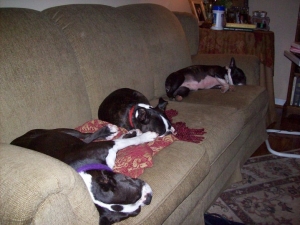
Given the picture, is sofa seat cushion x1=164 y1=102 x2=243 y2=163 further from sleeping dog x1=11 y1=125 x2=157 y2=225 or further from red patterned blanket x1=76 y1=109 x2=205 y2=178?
sleeping dog x1=11 y1=125 x2=157 y2=225

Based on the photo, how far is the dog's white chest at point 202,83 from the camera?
317 centimetres

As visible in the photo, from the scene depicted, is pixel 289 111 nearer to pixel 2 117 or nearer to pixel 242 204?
pixel 242 204

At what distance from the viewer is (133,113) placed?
2234mm

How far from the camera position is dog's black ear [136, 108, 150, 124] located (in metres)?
2.13

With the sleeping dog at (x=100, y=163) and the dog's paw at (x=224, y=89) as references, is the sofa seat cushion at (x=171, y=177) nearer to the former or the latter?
the sleeping dog at (x=100, y=163)

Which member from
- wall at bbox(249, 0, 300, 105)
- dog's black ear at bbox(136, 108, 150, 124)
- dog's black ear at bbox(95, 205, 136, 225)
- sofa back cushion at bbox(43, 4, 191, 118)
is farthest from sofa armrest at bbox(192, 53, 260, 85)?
dog's black ear at bbox(95, 205, 136, 225)

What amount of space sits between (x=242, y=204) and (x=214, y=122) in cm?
76

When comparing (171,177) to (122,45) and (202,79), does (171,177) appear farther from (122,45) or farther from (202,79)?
(202,79)

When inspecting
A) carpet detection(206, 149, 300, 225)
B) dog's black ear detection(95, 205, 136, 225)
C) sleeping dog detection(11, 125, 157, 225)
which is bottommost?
carpet detection(206, 149, 300, 225)

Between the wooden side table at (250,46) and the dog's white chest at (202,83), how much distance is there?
761 millimetres

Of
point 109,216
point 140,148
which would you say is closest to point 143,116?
point 140,148

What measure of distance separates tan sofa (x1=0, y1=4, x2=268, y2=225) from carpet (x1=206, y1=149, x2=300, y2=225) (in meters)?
0.13

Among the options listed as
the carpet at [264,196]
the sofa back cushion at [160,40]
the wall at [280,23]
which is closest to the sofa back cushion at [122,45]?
the sofa back cushion at [160,40]

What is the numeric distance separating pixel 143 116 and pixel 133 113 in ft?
0.43
